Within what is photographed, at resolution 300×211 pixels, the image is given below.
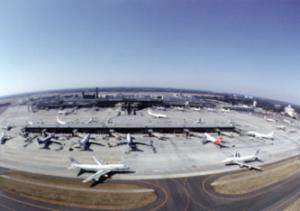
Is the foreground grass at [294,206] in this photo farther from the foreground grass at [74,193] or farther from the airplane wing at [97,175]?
the airplane wing at [97,175]

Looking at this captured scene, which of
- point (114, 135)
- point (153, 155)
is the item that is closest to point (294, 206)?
point (153, 155)

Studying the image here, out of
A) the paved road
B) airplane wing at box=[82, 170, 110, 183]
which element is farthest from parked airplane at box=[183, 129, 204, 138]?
airplane wing at box=[82, 170, 110, 183]

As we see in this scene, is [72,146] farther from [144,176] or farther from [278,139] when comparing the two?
[278,139]

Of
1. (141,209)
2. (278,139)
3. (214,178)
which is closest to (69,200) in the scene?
(141,209)

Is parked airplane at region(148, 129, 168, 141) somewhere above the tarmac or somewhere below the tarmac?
above

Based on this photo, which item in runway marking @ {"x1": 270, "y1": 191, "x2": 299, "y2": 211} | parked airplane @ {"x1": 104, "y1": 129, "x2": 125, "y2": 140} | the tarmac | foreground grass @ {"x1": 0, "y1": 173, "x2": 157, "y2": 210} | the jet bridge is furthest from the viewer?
the jet bridge

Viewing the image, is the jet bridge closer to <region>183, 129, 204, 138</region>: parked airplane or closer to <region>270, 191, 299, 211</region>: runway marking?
<region>183, 129, 204, 138</region>: parked airplane

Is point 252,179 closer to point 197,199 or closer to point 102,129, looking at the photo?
point 197,199

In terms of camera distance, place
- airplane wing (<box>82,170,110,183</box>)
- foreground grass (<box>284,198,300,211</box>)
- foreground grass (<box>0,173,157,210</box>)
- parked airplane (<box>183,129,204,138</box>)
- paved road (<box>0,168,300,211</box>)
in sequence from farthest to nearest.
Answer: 1. parked airplane (<box>183,129,204,138</box>)
2. airplane wing (<box>82,170,110,183</box>)
3. foreground grass (<box>284,198,300,211</box>)
4. foreground grass (<box>0,173,157,210</box>)
5. paved road (<box>0,168,300,211</box>)
